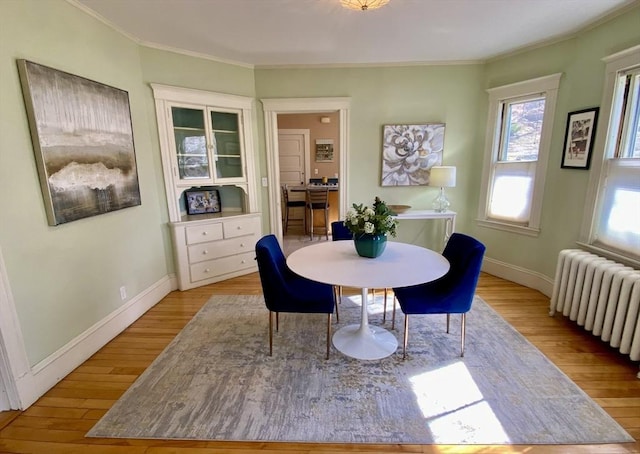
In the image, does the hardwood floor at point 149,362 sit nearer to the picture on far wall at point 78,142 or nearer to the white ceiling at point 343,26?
the picture on far wall at point 78,142

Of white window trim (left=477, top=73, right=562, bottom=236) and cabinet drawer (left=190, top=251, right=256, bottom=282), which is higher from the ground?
white window trim (left=477, top=73, right=562, bottom=236)

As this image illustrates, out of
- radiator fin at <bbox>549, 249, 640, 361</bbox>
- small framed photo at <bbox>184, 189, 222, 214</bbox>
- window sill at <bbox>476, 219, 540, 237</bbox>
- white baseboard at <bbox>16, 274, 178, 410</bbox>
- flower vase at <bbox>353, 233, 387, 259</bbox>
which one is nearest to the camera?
white baseboard at <bbox>16, 274, 178, 410</bbox>

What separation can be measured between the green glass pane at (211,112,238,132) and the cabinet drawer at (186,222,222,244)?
3.88 feet

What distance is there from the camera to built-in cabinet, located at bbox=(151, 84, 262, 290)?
3346 mm

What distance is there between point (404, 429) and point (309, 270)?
3.37ft

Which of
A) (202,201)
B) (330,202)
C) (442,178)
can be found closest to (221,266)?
(202,201)

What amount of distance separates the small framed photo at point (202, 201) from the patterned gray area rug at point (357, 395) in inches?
68.7

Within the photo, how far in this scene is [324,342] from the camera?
96.0 inches

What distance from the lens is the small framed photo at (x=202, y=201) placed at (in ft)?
12.5

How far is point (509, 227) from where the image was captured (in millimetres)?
3615

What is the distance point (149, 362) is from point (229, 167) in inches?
93.3

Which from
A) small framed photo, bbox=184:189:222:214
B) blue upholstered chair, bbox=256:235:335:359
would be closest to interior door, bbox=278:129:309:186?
small framed photo, bbox=184:189:222:214

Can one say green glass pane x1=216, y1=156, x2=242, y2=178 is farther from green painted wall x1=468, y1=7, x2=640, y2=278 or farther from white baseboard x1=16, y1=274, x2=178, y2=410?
green painted wall x1=468, y1=7, x2=640, y2=278

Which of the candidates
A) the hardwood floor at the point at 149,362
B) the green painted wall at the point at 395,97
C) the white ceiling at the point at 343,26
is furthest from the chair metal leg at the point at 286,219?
the hardwood floor at the point at 149,362
